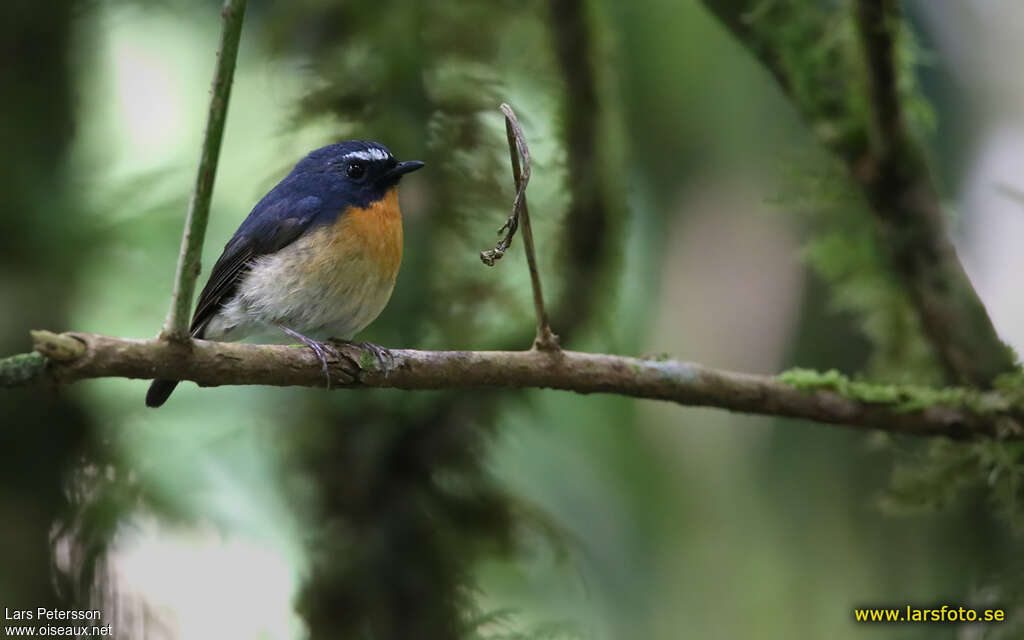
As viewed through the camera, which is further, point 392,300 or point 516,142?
point 392,300

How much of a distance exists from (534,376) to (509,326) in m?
1.33

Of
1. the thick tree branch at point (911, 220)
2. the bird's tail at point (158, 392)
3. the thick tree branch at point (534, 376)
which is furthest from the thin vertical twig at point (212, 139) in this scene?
the thick tree branch at point (911, 220)

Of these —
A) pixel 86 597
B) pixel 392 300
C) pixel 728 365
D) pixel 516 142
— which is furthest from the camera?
pixel 728 365

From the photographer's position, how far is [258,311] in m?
3.45

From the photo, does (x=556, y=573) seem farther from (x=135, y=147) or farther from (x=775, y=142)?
(x=135, y=147)

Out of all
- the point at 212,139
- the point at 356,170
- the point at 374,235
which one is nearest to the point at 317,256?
the point at 374,235

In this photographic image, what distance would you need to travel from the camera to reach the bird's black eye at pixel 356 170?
144 inches

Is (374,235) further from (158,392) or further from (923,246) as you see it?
(923,246)

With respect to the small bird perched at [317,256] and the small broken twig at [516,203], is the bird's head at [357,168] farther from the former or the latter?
the small broken twig at [516,203]

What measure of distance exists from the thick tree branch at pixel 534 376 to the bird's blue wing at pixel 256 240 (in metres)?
0.67

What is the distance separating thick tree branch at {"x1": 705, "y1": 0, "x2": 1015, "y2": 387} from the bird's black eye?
57.7 inches

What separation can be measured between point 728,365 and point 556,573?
1.27 meters

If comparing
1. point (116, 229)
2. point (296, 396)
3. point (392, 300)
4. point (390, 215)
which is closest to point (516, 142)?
point (390, 215)

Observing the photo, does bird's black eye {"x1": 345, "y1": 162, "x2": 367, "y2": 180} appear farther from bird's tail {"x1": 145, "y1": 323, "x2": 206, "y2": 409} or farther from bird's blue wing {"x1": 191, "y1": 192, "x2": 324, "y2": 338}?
bird's tail {"x1": 145, "y1": 323, "x2": 206, "y2": 409}
